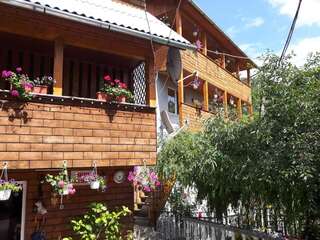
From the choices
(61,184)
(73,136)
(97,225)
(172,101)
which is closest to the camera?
(61,184)

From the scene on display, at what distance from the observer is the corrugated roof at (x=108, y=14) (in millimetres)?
7395

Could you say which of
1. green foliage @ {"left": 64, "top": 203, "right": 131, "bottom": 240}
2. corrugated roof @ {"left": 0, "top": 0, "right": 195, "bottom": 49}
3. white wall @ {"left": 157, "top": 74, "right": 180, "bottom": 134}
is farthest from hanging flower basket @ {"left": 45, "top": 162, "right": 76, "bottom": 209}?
white wall @ {"left": 157, "top": 74, "right": 180, "bottom": 134}

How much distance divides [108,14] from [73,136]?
364 centimetres

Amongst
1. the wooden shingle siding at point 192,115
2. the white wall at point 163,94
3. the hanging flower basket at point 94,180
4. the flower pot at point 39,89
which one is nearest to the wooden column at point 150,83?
the hanging flower basket at point 94,180

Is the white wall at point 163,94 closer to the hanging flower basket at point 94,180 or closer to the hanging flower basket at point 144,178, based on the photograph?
the hanging flower basket at point 144,178

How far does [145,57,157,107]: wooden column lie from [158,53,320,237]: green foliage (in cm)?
193

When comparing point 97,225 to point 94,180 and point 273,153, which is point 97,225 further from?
point 273,153

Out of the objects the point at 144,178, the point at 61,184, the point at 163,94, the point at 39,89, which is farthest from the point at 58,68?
the point at 163,94

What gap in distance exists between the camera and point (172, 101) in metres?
17.6

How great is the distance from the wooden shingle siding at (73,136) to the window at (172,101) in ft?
27.3

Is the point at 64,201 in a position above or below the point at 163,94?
below

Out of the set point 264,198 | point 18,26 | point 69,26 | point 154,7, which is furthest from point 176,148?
point 154,7

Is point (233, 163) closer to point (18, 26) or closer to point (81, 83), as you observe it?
point (81, 83)

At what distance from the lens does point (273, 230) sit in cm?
946
